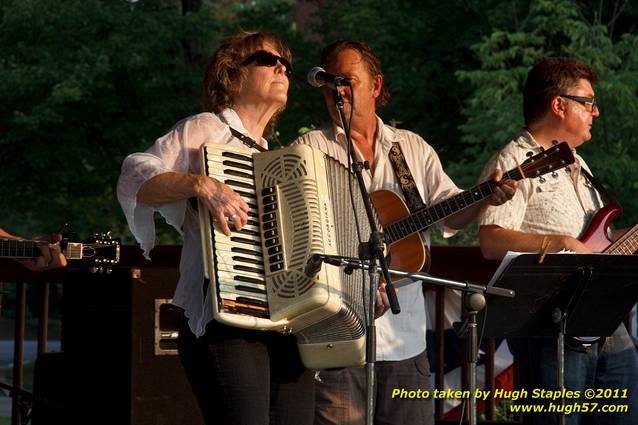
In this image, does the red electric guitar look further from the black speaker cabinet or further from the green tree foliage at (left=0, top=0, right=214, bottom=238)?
the green tree foliage at (left=0, top=0, right=214, bottom=238)

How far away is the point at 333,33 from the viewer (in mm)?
24078

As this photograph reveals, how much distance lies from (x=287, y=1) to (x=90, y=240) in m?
19.6

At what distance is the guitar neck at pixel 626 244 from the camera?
204 inches

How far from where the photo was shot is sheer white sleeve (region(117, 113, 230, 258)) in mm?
4070

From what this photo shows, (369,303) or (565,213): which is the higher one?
(565,213)

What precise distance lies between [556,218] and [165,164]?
2.11 m

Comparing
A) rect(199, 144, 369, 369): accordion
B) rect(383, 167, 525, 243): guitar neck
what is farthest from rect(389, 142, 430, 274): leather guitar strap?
rect(199, 144, 369, 369): accordion

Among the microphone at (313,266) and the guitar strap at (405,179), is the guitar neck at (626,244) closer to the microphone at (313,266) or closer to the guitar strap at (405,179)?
the guitar strap at (405,179)

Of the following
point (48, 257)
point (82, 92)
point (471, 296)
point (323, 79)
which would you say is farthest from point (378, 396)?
point (82, 92)

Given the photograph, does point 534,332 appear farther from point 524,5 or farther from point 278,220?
point 524,5

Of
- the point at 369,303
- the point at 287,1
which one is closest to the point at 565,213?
the point at 369,303

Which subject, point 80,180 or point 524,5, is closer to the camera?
point 524,5

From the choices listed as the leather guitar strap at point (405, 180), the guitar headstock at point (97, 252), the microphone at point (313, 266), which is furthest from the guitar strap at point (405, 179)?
the guitar headstock at point (97, 252)

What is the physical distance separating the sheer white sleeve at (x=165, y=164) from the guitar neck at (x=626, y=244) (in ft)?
6.87
